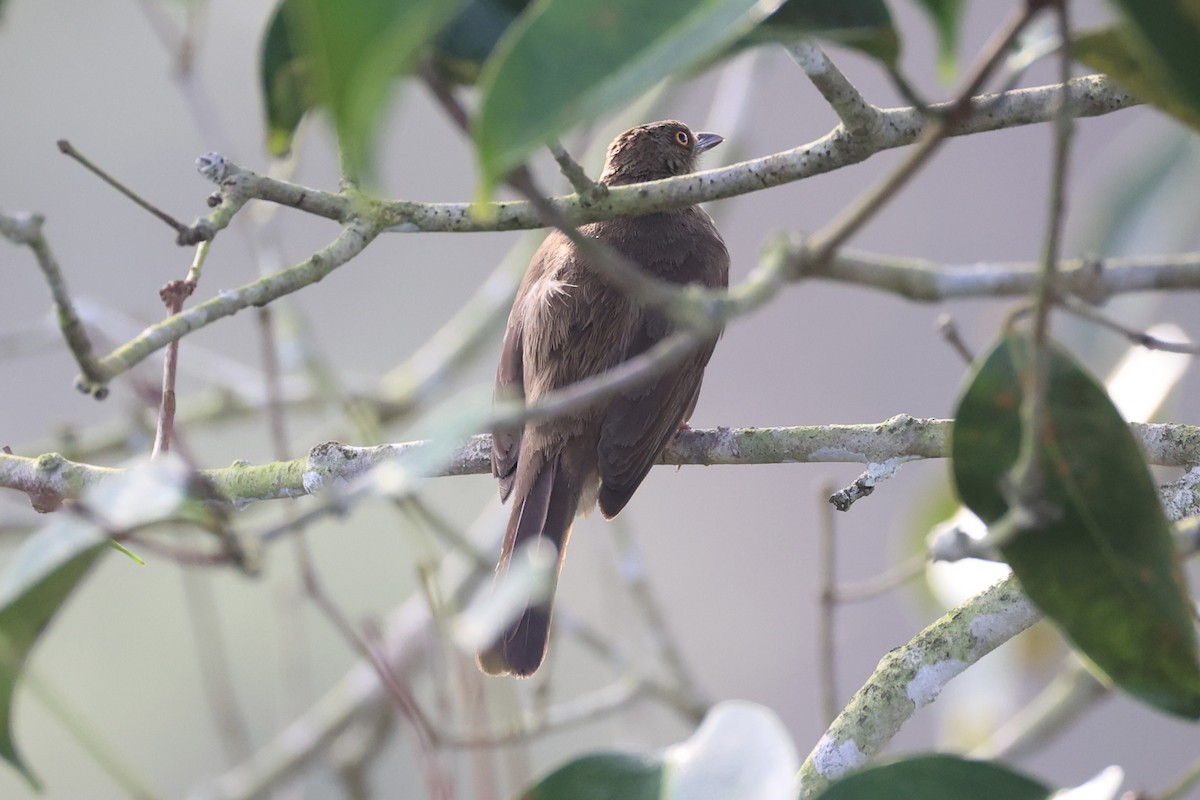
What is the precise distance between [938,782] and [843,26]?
96 centimetres

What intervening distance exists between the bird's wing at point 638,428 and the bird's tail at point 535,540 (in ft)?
0.39

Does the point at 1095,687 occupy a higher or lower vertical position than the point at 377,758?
lower

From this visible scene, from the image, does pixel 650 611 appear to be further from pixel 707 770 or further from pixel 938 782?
pixel 938 782

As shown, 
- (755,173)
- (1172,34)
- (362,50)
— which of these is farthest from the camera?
(755,173)

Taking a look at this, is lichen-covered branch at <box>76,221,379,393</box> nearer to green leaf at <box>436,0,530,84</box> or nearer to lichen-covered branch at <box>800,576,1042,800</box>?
green leaf at <box>436,0,530,84</box>

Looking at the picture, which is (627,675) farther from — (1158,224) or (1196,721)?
(1196,721)

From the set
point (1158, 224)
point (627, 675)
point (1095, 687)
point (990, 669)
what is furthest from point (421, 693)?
point (1158, 224)

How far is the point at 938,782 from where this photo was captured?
58.8 inches

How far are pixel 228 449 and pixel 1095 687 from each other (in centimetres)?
658

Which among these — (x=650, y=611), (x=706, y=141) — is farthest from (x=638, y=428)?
(x=706, y=141)

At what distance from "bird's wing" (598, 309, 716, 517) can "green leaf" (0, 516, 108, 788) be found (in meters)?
2.01

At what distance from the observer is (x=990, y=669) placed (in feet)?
13.3

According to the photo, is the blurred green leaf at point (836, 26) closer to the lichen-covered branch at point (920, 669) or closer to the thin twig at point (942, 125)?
the thin twig at point (942, 125)

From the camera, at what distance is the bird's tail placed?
10.6 feet
